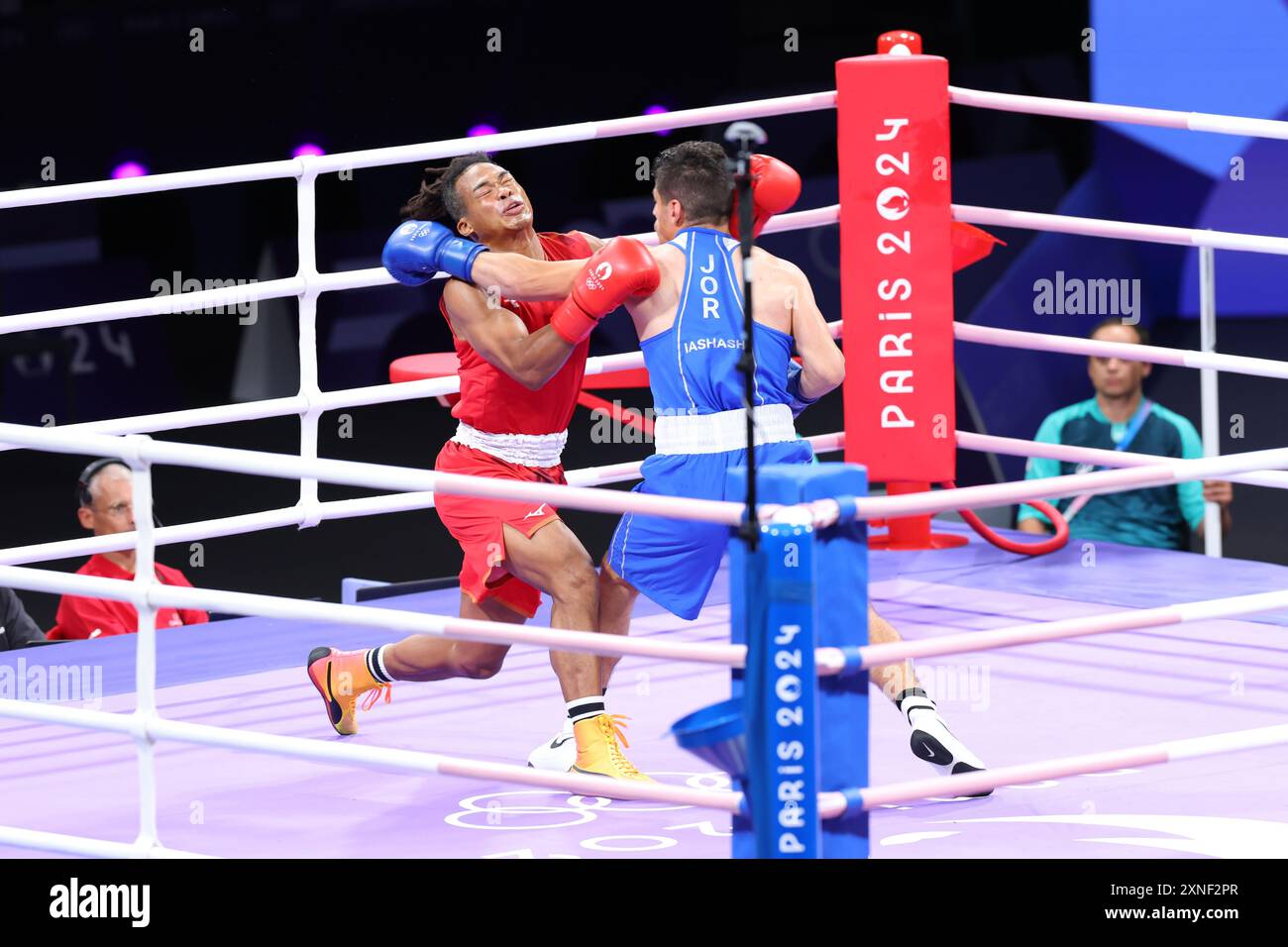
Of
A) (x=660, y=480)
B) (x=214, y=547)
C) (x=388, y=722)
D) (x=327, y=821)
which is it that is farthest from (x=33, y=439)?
(x=214, y=547)

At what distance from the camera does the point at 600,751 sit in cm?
360

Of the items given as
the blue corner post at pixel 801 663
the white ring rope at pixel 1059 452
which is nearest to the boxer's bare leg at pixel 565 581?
the blue corner post at pixel 801 663

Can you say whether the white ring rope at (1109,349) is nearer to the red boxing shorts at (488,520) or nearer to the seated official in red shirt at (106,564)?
the red boxing shorts at (488,520)

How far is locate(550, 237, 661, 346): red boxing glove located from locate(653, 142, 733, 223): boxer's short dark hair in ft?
0.73

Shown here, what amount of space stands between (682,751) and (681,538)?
599 mm

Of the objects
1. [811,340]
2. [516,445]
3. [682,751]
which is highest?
[811,340]

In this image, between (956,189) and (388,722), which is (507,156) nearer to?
(956,189)

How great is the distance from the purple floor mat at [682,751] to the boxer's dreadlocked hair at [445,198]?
3.57ft

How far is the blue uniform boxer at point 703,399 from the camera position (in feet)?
12.0

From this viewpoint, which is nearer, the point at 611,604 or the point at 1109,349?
the point at 611,604

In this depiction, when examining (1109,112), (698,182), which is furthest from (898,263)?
(698,182)

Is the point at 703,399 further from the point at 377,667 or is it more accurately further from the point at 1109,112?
the point at 1109,112

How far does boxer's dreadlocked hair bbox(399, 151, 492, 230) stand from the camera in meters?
3.95
